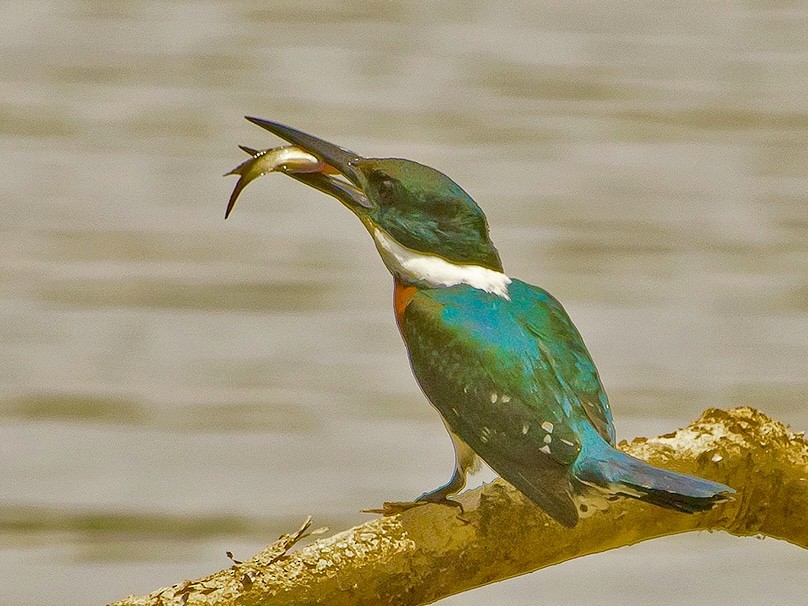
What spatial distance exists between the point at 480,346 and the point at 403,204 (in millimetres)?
79

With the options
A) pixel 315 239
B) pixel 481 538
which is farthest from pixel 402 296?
pixel 315 239

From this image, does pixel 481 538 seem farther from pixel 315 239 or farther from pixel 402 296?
pixel 315 239

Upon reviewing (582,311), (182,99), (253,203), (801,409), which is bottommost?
(801,409)

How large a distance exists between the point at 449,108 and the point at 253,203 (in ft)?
0.79

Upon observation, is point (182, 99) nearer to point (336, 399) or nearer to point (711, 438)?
point (336, 399)

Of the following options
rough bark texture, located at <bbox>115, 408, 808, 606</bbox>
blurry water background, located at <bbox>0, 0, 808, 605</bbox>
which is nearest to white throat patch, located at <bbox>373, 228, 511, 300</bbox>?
rough bark texture, located at <bbox>115, 408, 808, 606</bbox>

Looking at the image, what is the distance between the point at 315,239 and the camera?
112 centimetres

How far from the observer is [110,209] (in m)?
1.12

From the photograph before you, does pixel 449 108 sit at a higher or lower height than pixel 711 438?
higher

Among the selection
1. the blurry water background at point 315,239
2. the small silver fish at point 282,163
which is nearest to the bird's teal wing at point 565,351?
the small silver fish at point 282,163

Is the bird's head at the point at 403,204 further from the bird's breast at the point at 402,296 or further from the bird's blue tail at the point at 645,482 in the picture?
the bird's blue tail at the point at 645,482

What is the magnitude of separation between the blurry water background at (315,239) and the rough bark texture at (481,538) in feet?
1.77

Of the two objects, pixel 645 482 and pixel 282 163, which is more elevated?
pixel 282 163

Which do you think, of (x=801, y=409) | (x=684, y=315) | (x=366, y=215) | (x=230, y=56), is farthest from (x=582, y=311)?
(x=366, y=215)
